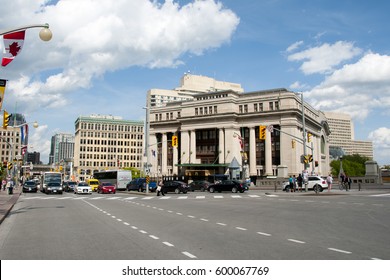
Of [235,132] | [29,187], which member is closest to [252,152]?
[235,132]

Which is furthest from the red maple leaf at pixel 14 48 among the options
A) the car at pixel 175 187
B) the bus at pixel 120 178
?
the bus at pixel 120 178

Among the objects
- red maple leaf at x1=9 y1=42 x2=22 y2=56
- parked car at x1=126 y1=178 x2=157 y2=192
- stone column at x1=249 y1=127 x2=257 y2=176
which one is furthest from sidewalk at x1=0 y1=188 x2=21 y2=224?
stone column at x1=249 y1=127 x2=257 y2=176

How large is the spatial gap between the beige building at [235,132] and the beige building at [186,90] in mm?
54448

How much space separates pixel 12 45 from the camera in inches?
648

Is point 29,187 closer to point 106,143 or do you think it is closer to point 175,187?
point 175,187

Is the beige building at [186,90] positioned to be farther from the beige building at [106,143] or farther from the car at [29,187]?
the car at [29,187]

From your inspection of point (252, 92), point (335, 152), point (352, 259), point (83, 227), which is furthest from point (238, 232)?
point (335, 152)

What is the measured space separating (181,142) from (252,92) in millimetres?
22228

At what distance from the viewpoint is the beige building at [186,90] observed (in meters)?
158

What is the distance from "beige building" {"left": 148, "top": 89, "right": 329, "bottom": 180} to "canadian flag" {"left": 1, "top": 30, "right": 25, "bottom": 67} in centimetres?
6169

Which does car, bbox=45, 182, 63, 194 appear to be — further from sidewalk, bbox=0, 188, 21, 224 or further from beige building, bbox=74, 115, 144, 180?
beige building, bbox=74, 115, 144, 180

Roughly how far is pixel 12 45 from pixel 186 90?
5773 inches

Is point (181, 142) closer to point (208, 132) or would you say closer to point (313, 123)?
point (208, 132)
